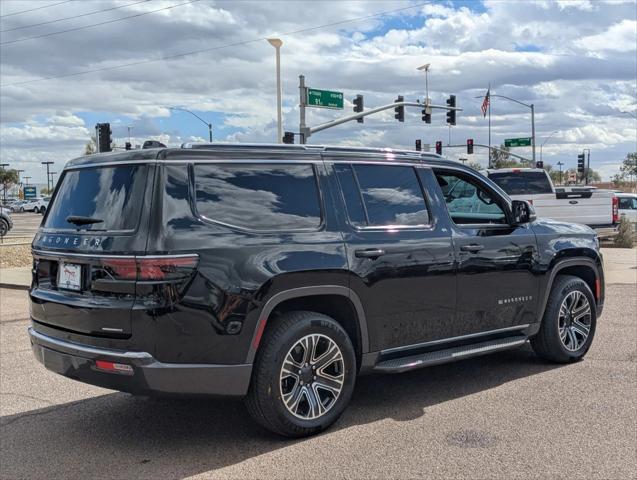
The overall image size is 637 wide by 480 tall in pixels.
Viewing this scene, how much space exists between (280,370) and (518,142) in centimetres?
6304

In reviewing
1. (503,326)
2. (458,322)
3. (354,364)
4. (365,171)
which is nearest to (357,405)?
(354,364)

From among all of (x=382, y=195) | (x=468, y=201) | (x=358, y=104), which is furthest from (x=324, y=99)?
(x=382, y=195)

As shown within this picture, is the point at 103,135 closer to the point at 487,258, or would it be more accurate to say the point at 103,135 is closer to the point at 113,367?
the point at 487,258

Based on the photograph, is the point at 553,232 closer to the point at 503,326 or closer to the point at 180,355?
the point at 503,326

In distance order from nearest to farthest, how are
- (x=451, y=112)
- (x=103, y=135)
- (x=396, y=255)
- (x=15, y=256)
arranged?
1. (x=396, y=255)
2. (x=15, y=256)
3. (x=103, y=135)
4. (x=451, y=112)

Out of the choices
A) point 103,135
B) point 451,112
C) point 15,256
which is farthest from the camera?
point 451,112

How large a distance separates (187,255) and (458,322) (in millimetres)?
2416

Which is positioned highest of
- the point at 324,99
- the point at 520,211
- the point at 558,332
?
the point at 324,99

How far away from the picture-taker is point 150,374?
156 inches

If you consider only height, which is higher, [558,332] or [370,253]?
[370,253]

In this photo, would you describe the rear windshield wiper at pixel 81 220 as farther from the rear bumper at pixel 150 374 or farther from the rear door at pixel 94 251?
the rear bumper at pixel 150 374

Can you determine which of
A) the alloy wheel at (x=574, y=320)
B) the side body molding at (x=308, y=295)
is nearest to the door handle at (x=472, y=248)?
the side body molding at (x=308, y=295)

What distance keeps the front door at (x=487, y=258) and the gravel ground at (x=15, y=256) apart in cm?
1296

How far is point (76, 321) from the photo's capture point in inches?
166
